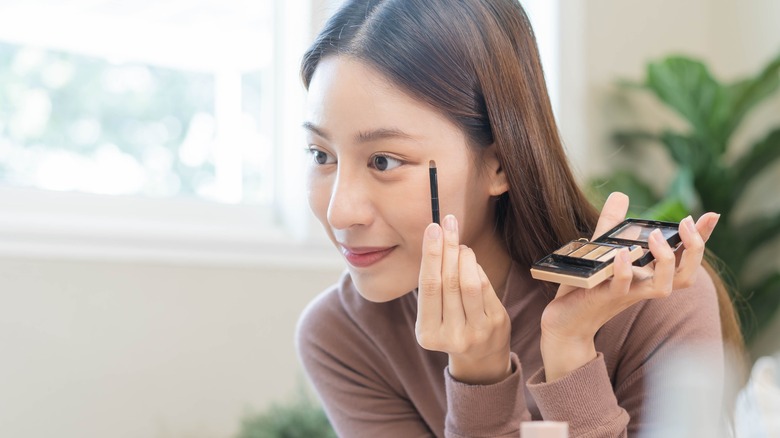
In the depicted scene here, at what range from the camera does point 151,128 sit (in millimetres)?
2152

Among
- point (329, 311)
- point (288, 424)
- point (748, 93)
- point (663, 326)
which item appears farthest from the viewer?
point (748, 93)

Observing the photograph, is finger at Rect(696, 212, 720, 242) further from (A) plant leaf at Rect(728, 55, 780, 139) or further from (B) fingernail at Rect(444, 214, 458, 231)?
(A) plant leaf at Rect(728, 55, 780, 139)

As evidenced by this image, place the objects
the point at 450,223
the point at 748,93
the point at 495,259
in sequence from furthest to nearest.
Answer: the point at 748,93 < the point at 495,259 < the point at 450,223

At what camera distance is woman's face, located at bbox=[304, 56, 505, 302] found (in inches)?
40.7

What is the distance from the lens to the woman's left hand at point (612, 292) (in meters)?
0.89

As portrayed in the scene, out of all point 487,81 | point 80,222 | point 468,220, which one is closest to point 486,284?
point 468,220

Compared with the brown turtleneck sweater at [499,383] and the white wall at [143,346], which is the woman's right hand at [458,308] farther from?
the white wall at [143,346]

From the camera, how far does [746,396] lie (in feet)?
4.00

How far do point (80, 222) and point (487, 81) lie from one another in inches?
44.4

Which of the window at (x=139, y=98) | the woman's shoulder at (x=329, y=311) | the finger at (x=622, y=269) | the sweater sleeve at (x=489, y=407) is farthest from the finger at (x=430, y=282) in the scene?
the window at (x=139, y=98)

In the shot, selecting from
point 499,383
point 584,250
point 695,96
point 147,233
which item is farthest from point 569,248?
point 695,96

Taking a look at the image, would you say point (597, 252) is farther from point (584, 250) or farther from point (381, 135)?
point (381, 135)

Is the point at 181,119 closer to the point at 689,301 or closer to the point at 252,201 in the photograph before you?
the point at 252,201

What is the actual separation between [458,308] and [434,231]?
108mm
